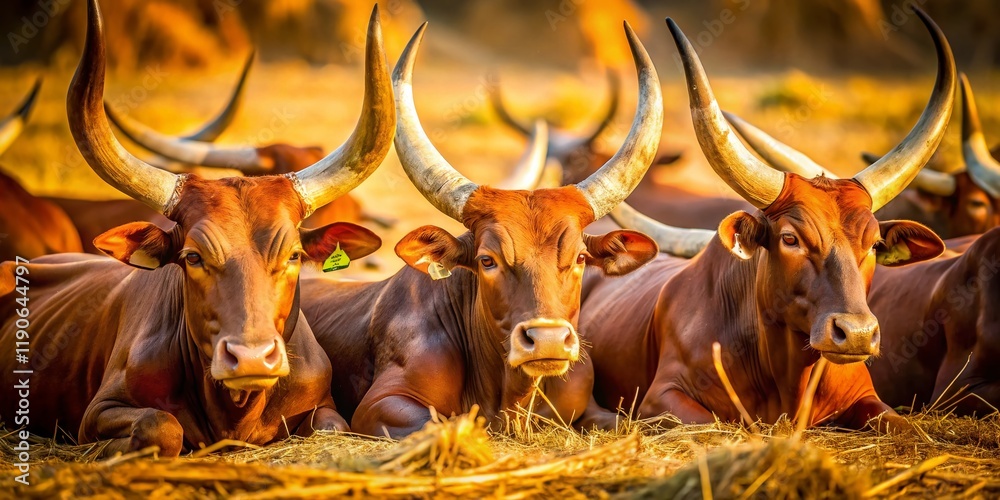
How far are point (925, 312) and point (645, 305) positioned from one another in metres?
1.89

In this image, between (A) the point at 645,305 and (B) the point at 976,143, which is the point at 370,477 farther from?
(B) the point at 976,143

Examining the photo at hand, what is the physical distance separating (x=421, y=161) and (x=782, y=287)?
1961 millimetres

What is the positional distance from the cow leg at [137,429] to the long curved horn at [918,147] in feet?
12.2

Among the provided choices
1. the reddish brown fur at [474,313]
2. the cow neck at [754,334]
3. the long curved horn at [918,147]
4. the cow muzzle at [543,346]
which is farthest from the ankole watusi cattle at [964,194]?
the cow muzzle at [543,346]

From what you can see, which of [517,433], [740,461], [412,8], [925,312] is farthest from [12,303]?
[412,8]

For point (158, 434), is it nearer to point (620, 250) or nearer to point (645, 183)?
point (620, 250)

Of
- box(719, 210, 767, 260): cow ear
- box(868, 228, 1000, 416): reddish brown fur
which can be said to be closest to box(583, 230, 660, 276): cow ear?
box(719, 210, 767, 260): cow ear

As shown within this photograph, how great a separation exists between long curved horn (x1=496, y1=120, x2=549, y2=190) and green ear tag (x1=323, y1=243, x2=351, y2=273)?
6.41 ft

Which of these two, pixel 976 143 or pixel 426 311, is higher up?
pixel 976 143

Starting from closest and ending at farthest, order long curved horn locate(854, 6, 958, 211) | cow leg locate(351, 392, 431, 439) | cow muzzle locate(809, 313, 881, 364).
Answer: cow muzzle locate(809, 313, 881, 364) → cow leg locate(351, 392, 431, 439) → long curved horn locate(854, 6, 958, 211)

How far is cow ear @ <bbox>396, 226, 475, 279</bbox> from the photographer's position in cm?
528

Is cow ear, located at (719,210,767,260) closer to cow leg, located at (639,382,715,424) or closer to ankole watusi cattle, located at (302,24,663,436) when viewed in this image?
ankole watusi cattle, located at (302,24,663,436)

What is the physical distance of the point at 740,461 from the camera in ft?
11.4

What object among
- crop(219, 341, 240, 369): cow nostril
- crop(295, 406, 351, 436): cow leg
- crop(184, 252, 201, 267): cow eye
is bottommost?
crop(295, 406, 351, 436): cow leg
